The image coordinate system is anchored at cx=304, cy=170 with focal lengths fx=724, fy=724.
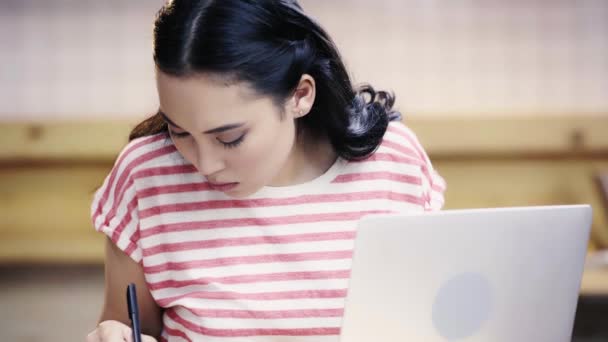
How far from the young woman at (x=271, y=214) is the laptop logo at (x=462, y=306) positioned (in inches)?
11.1

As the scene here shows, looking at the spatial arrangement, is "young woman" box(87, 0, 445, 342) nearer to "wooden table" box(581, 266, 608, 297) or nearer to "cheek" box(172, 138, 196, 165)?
"cheek" box(172, 138, 196, 165)

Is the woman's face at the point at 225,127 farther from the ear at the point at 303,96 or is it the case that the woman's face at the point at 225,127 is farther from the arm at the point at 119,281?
the arm at the point at 119,281

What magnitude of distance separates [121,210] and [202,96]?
31cm

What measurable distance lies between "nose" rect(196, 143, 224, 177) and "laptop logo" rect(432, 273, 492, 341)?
0.33 meters

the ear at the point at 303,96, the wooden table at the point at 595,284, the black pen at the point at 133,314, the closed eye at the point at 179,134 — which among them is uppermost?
the ear at the point at 303,96

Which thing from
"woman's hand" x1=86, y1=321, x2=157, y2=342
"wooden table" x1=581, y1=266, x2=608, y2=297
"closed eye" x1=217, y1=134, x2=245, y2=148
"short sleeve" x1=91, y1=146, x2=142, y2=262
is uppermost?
"closed eye" x1=217, y1=134, x2=245, y2=148

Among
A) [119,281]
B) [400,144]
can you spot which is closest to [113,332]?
[119,281]

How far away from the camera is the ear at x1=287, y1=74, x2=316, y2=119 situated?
1.01 m

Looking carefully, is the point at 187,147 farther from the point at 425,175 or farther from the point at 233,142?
the point at 425,175

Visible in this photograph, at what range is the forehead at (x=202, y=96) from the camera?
89 cm

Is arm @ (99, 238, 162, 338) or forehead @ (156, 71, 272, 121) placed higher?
forehead @ (156, 71, 272, 121)

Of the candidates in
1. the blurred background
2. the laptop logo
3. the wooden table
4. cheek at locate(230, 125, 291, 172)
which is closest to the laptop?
the laptop logo

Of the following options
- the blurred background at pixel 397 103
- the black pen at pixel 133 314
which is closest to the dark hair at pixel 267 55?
the black pen at pixel 133 314

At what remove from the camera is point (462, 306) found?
83 centimetres
